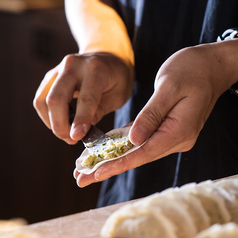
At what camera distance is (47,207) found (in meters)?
3.02

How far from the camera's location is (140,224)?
0.62m

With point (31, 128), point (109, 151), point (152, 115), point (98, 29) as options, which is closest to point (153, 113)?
point (152, 115)

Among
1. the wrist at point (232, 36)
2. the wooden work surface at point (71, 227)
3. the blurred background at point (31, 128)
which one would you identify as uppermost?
the wrist at point (232, 36)

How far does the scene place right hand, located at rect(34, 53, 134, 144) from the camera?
1172 millimetres

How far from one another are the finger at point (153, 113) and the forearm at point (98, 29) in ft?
1.71

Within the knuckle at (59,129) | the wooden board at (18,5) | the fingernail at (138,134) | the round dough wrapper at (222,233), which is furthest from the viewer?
the wooden board at (18,5)

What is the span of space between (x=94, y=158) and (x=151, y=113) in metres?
0.24

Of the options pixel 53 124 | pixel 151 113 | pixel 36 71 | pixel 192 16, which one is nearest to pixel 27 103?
pixel 36 71

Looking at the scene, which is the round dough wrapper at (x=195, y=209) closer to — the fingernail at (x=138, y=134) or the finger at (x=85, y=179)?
the fingernail at (x=138, y=134)

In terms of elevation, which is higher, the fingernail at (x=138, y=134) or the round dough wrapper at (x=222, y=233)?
the round dough wrapper at (x=222, y=233)

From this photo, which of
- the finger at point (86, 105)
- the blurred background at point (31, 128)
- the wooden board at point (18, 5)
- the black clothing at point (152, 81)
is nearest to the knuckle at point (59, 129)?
the finger at point (86, 105)

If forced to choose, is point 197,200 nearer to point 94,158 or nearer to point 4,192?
point 94,158

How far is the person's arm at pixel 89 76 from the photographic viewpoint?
1.20 m

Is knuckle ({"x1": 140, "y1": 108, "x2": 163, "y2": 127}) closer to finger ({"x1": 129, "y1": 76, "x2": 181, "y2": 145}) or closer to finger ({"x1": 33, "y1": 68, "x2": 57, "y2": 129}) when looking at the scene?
finger ({"x1": 129, "y1": 76, "x2": 181, "y2": 145})
